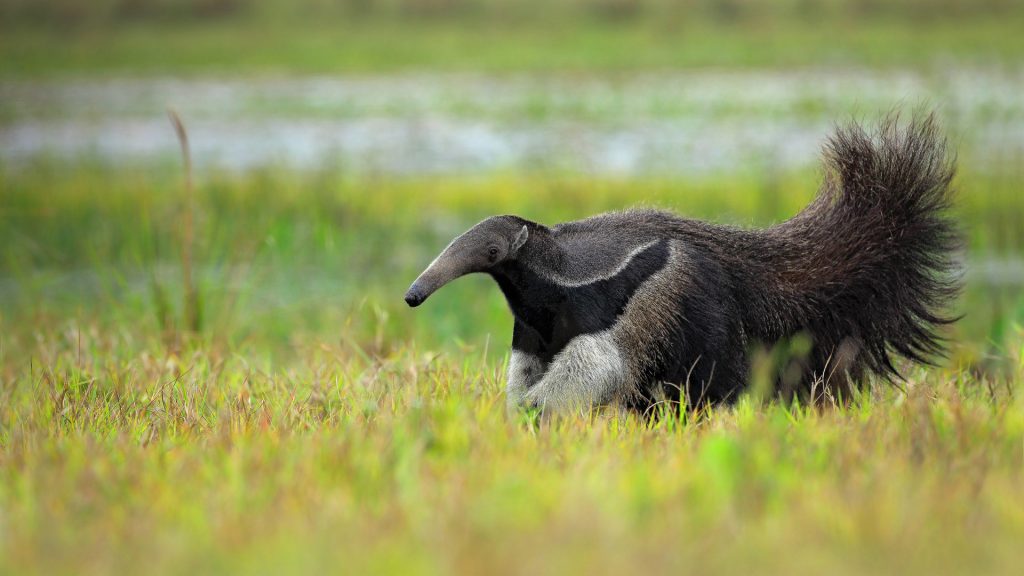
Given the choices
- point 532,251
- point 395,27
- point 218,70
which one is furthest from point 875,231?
point 395,27

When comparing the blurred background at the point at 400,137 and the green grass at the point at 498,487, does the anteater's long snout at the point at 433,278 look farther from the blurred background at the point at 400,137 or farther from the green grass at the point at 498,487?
the blurred background at the point at 400,137

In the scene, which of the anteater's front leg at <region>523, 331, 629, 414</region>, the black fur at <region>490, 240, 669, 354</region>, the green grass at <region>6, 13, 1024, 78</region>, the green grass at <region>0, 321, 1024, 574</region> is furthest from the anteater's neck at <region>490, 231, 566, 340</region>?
the green grass at <region>6, 13, 1024, 78</region>

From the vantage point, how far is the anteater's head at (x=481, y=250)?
187 inches

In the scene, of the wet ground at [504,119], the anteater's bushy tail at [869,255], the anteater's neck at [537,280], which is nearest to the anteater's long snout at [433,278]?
the anteater's neck at [537,280]

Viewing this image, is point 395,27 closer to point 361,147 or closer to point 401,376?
point 361,147

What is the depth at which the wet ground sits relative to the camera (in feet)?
Answer: 58.7

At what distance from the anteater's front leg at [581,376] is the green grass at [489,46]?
23.9m

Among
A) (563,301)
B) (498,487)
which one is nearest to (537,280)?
(563,301)

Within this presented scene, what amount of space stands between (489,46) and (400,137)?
1277cm

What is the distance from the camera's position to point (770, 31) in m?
33.0

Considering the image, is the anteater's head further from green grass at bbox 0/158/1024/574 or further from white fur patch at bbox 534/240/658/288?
green grass at bbox 0/158/1024/574

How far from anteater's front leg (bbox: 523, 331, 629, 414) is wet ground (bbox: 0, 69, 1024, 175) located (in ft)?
33.3

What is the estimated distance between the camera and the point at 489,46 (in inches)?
1302

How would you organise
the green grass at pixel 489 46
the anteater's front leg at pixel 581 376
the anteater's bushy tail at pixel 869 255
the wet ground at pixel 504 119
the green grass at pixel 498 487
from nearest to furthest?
the green grass at pixel 498 487
the anteater's front leg at pixel 581 376
the anteater's bushy tail at pixel 869 255
the wet ground at pixel 504 119
the green grass at pixel 489 46
